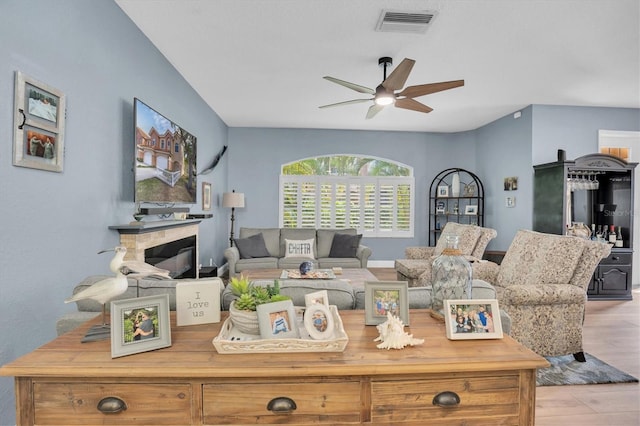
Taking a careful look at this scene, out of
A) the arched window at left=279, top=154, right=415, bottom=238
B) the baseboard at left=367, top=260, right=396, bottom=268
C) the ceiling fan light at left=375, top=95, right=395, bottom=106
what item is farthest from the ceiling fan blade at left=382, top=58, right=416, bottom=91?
the baseboard at left=367, top=260, right=396, bottom=268

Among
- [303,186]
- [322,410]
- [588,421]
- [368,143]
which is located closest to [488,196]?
[368,143]

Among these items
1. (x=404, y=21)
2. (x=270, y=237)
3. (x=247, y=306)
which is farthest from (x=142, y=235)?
(x=270, y=237)

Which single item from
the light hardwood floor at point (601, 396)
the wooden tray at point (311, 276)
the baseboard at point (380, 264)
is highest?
the wooden tray at point (311, 276)

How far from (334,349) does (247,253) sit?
174 inches

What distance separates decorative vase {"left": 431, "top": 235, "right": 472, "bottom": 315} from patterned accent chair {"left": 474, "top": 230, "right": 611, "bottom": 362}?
1.63 m

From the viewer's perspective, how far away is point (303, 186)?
7.17 m

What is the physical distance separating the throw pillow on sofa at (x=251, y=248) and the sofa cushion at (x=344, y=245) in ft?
3.41

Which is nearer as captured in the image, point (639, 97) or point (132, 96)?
point (132, 96)

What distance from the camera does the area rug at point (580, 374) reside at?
8.70ft

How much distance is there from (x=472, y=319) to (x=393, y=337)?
33cm

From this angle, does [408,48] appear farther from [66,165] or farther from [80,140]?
[66,165]

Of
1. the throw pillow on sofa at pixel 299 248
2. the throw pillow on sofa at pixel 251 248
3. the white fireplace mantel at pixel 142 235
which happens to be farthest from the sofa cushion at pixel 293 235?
the white fireplace mantel at pixel 142 235

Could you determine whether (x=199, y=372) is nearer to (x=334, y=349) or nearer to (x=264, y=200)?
(x=334, y=349)

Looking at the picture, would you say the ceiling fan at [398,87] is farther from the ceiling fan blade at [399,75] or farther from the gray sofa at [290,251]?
the gray sofa at [290,251]
